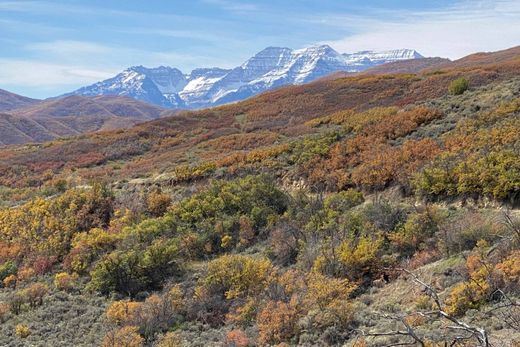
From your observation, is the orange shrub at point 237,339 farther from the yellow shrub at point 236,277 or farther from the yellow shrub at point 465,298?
the yellow shrub at point 465,298

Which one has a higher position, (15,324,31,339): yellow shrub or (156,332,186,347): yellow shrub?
(156,332,186,347): yellow shrub

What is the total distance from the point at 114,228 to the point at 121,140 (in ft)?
84.4

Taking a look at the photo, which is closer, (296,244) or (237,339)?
(237,339)

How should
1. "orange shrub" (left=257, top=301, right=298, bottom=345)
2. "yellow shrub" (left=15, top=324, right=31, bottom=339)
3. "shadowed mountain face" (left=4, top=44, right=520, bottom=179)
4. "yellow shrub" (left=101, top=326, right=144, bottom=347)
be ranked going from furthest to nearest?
"shadowed mountain face" (left=4, top=44, right=520, bottom=179)
"yellow shrub" (left=15, top=324, right=31, bottom=339)
"yellow shrub" (left=101, top=326, right=144, bottom=347)
"orange shrub" (left=257, top=301, right=298, bottom=345)

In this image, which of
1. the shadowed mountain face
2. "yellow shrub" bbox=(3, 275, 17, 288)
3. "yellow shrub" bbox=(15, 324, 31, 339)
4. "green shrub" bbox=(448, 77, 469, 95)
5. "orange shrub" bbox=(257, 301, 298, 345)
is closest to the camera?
"orange shrub" bbox=(257, 301, 298, 345)

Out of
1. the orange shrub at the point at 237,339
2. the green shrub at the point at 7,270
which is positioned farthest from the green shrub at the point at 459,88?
the green shrub at the point at 7,270

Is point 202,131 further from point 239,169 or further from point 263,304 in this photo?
point 263,304

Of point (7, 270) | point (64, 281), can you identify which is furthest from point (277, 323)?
point (7, 270)

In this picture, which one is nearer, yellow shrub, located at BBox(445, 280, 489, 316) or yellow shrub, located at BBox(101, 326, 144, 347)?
yellow shrub, located at BBox(445, 280, 489, 316)

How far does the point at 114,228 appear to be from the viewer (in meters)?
20.1

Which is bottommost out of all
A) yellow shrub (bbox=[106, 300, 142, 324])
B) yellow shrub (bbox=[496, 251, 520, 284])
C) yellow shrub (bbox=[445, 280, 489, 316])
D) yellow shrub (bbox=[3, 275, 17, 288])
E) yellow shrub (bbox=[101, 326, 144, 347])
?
yellow shrub (bbox=[3, 275, 17, 288])

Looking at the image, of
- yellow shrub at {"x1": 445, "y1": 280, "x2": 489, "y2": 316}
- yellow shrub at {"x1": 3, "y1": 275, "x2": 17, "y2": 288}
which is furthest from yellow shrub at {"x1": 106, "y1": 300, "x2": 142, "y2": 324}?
yellow shrub at {"x1": 445, "y1": 280, "x2": 489, "y2": 316}

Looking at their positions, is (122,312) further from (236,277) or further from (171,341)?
(236,277)

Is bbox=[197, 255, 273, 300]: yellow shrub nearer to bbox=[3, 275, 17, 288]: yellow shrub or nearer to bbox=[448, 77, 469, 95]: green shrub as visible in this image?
bbox=[3, 275, 17, 288]: yellow shrub
